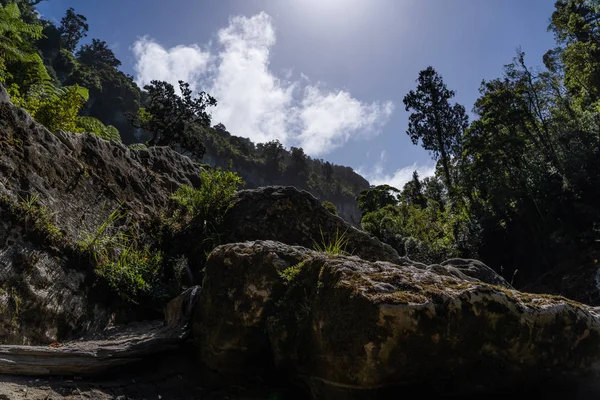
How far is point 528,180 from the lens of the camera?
59.1 ft

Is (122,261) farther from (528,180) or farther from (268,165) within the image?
(268,165)

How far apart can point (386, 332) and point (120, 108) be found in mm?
73716

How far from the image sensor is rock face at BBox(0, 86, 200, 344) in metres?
3.62

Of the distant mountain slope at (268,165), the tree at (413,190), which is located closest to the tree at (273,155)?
the distant mountain slope at (268,165)

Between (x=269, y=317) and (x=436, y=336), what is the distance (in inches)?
52.7

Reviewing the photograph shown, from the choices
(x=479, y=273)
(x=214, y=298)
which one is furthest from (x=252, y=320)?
(x=479, y=273)

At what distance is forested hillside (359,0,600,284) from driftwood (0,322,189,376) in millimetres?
12611

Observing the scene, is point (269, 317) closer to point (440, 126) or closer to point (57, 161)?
point (57, 161)

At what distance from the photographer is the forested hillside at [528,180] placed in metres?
16.0

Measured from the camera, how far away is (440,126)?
2878 centimetres

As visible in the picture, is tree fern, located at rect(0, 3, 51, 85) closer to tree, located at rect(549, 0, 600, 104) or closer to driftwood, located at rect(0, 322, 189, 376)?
driftwood, located at rect(0, 322, 189, 376)

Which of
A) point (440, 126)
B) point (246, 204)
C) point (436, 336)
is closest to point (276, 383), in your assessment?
point (436, 336)

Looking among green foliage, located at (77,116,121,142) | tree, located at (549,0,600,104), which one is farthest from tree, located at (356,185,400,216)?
green foliage, located at (77,116,121,142)

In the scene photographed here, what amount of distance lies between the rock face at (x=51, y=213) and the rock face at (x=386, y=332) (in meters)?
1.72
